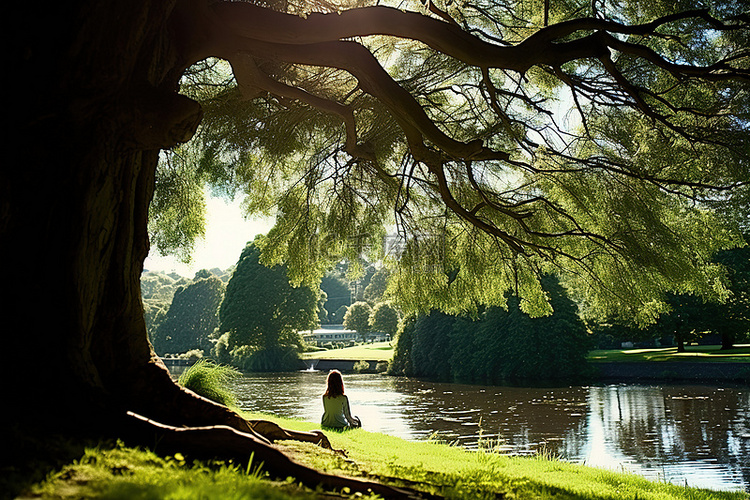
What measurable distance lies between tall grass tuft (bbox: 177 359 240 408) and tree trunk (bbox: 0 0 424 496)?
623 centimetres

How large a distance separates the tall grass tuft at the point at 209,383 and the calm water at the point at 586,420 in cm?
387

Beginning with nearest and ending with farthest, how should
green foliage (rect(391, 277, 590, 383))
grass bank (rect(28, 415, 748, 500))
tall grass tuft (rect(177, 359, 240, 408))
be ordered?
grass bank (rect(28, 415, 748, 500))
tall grass tuft (rect(177, 359, 240, 408))
green foliage (rect(391, 277, 590, 383))

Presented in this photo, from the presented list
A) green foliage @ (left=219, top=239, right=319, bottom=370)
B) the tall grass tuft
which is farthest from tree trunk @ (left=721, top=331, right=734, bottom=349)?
the tall grass tuft

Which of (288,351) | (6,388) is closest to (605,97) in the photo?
(6,388)

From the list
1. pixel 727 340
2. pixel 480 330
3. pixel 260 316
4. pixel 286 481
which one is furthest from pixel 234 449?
pixel 260 316

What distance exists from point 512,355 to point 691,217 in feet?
75.9

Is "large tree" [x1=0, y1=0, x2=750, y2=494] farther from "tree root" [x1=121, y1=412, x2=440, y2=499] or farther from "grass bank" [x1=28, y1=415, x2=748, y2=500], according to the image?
"grass bank" [x1=28, y1=415, x2=748, y2=500]

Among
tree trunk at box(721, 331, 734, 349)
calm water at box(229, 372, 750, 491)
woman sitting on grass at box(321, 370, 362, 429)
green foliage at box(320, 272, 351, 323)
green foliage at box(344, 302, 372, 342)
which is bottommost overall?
calm water at box(229, 372, 750, 491)

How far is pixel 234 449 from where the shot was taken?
319 centimetres

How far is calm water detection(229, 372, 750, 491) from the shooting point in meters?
9.80

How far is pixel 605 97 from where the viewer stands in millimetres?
6695

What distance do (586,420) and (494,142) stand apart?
967 cm

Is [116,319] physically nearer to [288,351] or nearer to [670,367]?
[670,367]

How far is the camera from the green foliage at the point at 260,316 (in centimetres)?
4391
